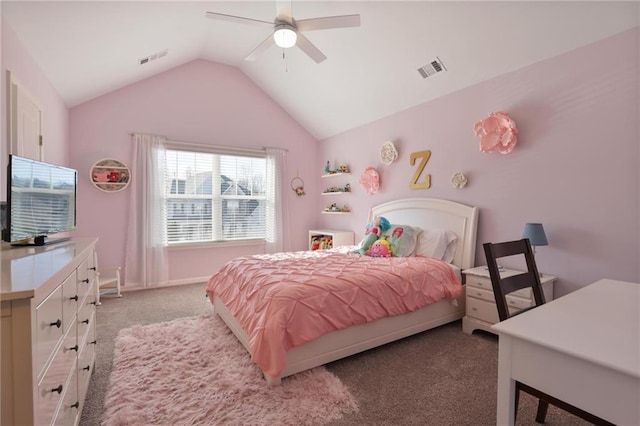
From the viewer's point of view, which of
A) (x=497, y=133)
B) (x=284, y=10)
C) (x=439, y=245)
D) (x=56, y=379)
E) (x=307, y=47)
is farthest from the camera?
(x=439, y=245)

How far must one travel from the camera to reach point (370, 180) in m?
4.48

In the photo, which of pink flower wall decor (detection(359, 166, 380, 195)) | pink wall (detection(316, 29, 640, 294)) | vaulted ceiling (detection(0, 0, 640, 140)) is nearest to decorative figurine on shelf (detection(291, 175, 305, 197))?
pink flower wall decor (detection(359, 166, 380, 195))

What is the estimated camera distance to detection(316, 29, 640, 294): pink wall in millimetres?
2254

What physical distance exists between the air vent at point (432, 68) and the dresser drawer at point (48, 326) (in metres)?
3.57

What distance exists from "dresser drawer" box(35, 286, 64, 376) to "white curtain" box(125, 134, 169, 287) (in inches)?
134

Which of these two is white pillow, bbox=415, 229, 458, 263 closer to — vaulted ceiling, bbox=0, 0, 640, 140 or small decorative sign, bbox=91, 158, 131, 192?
vaulted ceiling, bbox=0, 0, 640, 140

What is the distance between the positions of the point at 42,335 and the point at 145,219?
12.0ft

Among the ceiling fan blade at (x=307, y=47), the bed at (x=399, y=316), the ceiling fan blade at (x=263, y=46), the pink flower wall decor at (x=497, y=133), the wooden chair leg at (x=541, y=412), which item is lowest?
the wooden chair leg at (x=541, y=412)

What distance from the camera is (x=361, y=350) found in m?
2.34

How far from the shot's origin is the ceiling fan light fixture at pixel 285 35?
92.7 inches

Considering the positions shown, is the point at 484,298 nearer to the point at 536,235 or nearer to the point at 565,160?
the point at 536,235

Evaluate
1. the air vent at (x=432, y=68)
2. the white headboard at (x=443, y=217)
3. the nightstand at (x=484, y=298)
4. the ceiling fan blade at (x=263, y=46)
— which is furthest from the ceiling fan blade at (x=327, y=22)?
the nightstand at (x=484, y=298)

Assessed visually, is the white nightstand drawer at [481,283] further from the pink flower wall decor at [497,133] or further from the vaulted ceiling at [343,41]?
the vaulted ceiling at [343,41]

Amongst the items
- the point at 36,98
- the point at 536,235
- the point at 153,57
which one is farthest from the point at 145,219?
the point at 536,235
